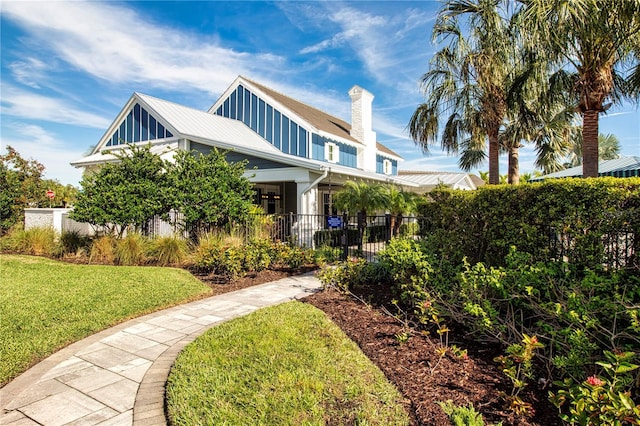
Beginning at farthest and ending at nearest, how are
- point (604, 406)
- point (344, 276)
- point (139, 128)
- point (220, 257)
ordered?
point (139, 128) → point (220, 257) → point (344, 276) → point (604, 406)

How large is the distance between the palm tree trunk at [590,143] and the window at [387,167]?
20.3 metres

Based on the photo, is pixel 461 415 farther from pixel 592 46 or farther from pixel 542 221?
pixel 592 46

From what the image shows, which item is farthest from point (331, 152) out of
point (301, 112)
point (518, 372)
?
point (518, 372)

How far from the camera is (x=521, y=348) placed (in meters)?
3.11

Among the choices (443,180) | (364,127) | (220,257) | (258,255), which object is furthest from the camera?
(364,127)

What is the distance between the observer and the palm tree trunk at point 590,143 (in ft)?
28.3

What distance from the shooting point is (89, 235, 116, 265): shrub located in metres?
10.2

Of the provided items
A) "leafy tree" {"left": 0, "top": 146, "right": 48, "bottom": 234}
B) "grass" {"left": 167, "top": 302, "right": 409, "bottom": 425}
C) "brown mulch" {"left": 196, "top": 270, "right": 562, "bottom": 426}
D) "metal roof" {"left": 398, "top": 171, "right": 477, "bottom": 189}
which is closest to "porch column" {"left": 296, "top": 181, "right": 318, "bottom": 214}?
"brown mulch" {"left": 196, "top": 270, "right": 562, "bottom": 426}

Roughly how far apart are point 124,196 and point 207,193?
2.52 m

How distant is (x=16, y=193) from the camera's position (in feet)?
50.7

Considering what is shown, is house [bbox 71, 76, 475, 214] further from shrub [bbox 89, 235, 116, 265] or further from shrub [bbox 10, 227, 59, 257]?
shrub [bbox 89, 235, 116, 265]

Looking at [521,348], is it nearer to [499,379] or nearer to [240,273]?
[499,379]

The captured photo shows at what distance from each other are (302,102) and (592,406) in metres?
27.3

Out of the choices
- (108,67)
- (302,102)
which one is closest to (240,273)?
(108,67)
